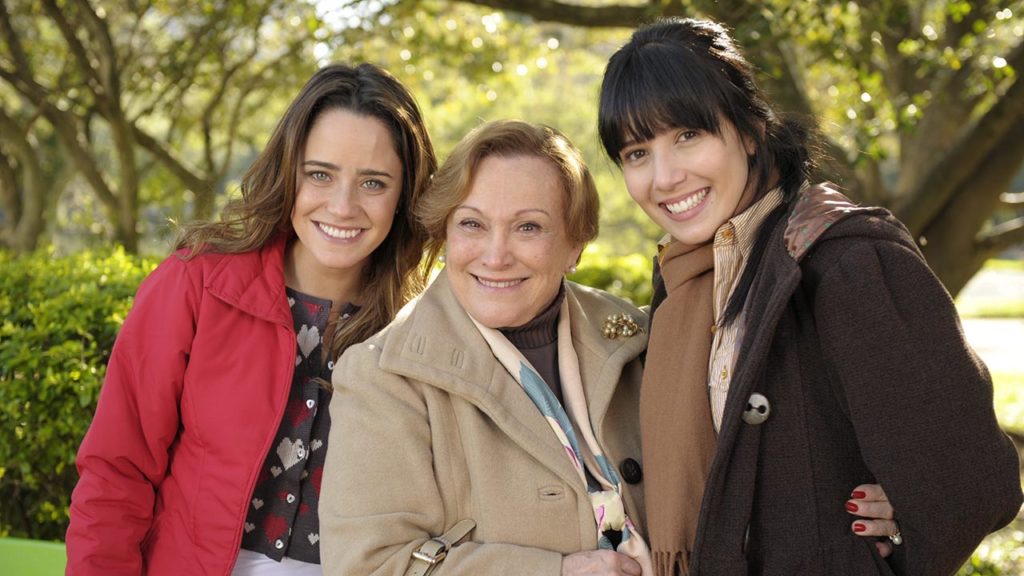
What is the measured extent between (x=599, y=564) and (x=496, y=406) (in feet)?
1.53

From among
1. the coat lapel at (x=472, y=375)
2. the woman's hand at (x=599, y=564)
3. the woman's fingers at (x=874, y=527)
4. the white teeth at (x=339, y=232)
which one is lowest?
the woman's hand at (x=599, y=564)

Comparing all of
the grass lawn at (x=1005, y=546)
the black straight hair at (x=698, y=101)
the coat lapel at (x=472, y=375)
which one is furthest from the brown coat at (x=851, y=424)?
the grass lawn at (x=1005, y=546)

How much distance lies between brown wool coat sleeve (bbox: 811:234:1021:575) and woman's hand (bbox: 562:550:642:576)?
68 cm

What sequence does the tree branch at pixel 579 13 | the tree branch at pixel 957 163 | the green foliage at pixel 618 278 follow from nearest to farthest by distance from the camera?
the tree branch at pixel 957 163 → the tree branch at pixel 579 13 → the green foliage at pixel 618 278

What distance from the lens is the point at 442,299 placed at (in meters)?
2.78

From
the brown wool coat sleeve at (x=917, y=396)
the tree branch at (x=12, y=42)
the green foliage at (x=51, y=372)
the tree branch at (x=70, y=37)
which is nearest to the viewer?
the brown wool coat sleeve at (x=917, y=396)

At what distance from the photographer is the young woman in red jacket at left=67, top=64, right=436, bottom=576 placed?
109 inches

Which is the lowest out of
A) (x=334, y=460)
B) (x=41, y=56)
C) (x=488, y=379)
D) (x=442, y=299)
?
(x=334, y=460)

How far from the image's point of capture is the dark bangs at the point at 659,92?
7.90 ft

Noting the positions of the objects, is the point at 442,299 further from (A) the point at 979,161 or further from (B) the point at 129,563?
(A) the point at 979,161

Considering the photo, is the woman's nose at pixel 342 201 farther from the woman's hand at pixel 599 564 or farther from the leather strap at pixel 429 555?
the woman's hand at pixel 599 564

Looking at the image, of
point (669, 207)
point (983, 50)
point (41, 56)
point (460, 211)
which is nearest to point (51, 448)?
point (460, 211)

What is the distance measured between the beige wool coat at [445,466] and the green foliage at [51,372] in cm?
157

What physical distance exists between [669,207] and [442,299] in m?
0.70
